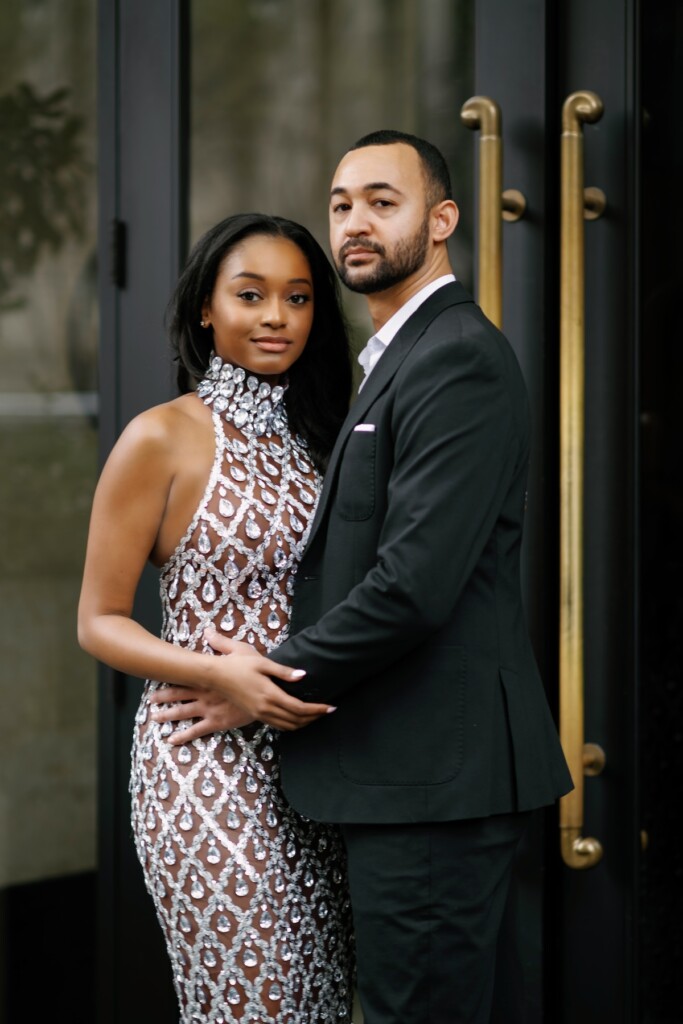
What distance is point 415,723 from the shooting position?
1490 millimetres

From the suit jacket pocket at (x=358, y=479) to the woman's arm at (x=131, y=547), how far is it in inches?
9.7

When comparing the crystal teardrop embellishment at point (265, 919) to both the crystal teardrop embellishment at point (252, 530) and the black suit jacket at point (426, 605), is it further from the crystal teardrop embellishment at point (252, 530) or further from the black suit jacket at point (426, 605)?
the crystal teardrop embellishment at point (252, 530)

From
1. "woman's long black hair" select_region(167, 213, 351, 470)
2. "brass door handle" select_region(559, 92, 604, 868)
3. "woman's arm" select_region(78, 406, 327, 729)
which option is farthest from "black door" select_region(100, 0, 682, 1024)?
"woman's arm" select_region(78, 406, 327, 729)

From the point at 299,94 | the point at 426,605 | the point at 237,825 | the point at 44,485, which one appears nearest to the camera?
the point at 426,605

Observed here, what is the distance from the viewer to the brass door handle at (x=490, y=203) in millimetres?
1896

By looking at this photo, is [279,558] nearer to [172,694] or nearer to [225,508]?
[225,508]

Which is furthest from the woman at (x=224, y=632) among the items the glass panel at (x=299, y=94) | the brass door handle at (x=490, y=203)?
the glass panel at (x=299, y=94)

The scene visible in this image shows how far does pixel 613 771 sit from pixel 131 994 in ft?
3.12

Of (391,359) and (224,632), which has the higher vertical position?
(391,359)

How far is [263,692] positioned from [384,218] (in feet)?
1.91

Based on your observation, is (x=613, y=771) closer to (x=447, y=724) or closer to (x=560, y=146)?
(x=447, y=724)

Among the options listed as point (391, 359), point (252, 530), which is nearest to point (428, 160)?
point (391, 359)

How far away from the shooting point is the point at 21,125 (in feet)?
7.68

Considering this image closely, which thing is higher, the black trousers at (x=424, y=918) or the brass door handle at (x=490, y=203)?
the brass door handle at (x=490, y=203)
